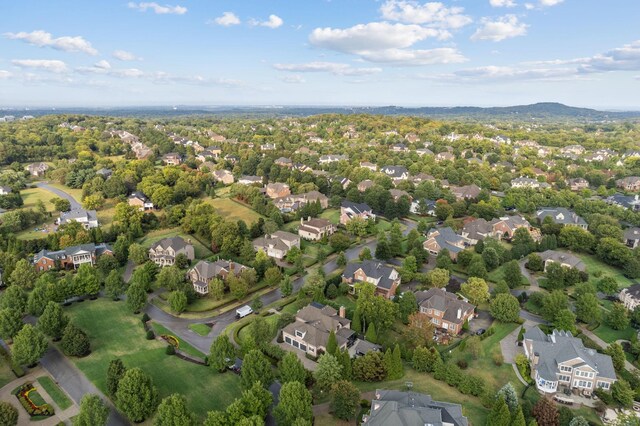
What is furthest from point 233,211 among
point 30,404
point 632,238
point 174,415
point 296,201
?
point 632,238

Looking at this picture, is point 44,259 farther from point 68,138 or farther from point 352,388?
point 68,138

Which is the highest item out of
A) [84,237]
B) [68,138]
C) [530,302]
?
[68,138]

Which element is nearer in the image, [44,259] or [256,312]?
[256,312]

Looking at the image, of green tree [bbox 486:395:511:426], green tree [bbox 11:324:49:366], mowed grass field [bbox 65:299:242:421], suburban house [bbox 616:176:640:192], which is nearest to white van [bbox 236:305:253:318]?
mowed grass field [bbox 65:299:242:421]

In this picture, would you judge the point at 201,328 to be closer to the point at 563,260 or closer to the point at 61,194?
the point at 563,260

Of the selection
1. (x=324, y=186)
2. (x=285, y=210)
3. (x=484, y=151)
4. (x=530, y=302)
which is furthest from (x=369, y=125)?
(x=530, y=302)

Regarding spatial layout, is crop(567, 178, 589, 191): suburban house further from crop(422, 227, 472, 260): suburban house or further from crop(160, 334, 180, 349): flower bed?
crop(160, 334, 180, 349): flower bed
